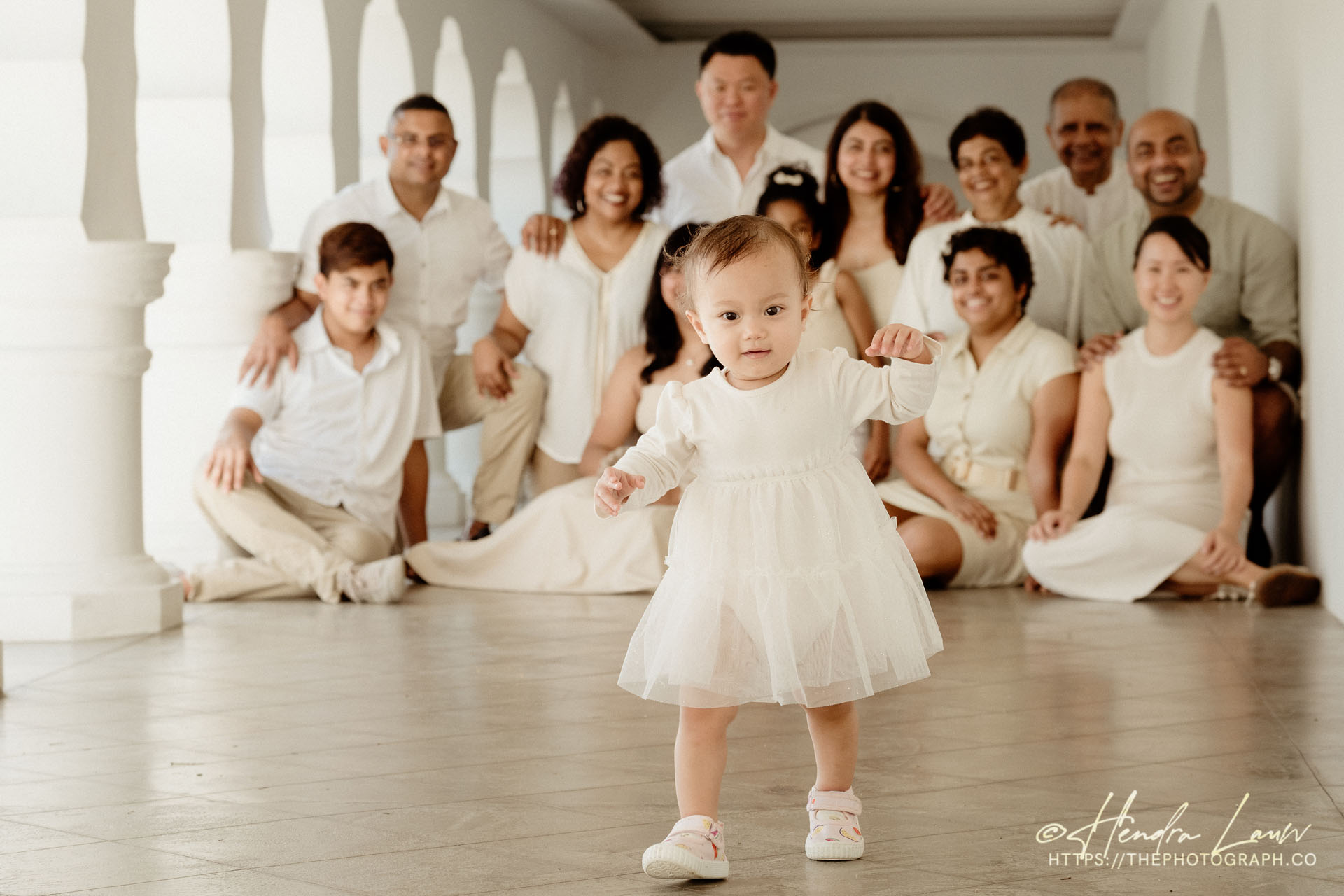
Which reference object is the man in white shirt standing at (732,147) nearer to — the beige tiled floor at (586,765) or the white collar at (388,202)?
the white collar at (388,202)

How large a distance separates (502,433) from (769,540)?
4.39 meters

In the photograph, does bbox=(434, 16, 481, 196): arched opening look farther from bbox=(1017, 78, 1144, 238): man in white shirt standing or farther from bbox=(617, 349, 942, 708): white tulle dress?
bbox=(617, 349, 942, 708): white tulle dress

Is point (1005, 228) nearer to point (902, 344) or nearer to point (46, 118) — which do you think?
point (46, 118)

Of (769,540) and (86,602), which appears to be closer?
(769,540)

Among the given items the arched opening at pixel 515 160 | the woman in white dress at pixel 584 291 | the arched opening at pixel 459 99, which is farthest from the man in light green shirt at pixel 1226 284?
the arched opening at pixel 515 160

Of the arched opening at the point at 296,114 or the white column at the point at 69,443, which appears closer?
the white column at the point at 69,443

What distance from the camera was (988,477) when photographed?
19.8 ft

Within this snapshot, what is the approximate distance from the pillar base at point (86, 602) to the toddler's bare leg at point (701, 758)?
300 cm

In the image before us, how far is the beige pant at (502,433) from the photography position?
6.84 metres

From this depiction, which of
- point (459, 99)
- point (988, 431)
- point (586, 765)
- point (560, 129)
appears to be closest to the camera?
point (586, 765)

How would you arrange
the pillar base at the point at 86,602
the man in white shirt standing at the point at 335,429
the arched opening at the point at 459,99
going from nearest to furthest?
the pillar base at the point at 86,602 → the man in white shirt standing at the point at 335,429 → the arched opening at the point at 459,99

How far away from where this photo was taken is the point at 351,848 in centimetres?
262

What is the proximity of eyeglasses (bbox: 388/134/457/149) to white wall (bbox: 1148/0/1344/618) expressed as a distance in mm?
3492

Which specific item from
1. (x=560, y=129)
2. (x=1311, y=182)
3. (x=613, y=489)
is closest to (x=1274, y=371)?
(x=1311, y=182)
